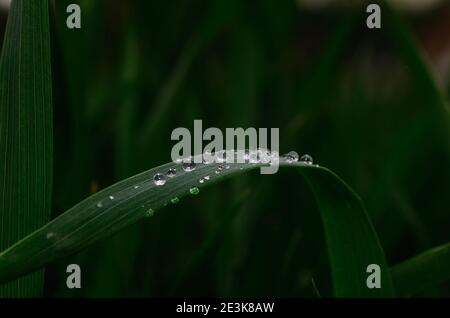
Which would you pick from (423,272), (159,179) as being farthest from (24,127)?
(423,272)

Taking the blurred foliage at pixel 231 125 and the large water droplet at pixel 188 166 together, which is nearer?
the large water droplet at pixel 188 166

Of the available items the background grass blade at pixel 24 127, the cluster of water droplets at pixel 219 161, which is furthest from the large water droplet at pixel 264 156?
the background grass blade at pixel 24 127

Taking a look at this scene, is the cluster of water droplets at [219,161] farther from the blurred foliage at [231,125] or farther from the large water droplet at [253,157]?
the blurred foliage at [231,125]

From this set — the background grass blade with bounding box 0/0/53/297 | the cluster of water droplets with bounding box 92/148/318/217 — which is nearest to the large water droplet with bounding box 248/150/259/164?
the cluster of water droplets with bounding box 92/148/318/217

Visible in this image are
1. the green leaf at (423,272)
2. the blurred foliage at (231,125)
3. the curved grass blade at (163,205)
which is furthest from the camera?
the blurred foliage at (231,125)

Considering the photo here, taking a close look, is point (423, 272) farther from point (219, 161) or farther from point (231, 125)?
point (231, 125)
